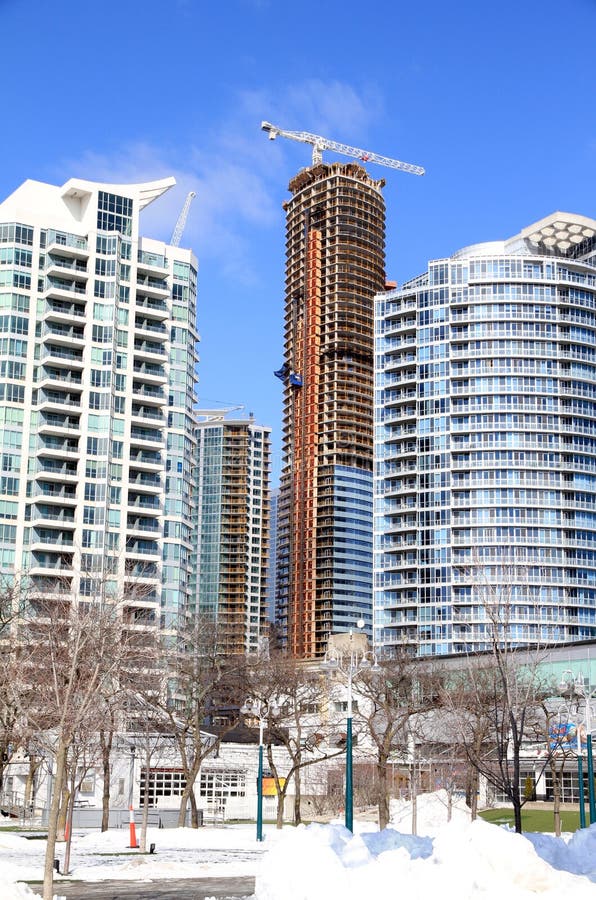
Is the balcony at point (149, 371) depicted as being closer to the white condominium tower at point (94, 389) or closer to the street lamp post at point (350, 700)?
the white condominium tower at point (94, 389)

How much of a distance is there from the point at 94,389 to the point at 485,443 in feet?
161

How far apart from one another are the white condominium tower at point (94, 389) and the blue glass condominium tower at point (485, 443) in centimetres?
2789

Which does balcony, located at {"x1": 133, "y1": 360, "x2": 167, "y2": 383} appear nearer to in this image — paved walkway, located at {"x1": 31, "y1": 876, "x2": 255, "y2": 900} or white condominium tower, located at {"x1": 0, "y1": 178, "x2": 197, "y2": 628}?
white condominium tower, located at {"x1": 0, "y1": 178, "x2": 197, "y2": 628}

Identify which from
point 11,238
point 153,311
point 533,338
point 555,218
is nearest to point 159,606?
point 153,311

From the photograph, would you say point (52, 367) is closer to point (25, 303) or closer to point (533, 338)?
point (25, 303)

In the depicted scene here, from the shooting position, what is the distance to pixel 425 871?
83.3ft

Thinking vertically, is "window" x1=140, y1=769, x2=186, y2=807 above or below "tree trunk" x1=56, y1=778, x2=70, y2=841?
below

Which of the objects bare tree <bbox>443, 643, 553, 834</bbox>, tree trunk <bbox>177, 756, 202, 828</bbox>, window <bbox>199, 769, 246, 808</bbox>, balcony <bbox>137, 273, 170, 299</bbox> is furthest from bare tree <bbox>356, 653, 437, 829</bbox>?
balcony <bbox>137, 273, 170, 299</bbox>

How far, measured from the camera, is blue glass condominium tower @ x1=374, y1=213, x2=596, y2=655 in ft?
460

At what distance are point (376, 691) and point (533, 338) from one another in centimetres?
8264

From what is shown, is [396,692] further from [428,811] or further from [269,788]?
[269,788]

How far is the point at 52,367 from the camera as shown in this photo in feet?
441

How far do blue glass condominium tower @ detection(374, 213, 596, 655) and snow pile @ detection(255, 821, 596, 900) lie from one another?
11136cm

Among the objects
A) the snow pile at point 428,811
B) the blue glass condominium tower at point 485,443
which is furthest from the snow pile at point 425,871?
the blue glass condominium tower at point 485,443
